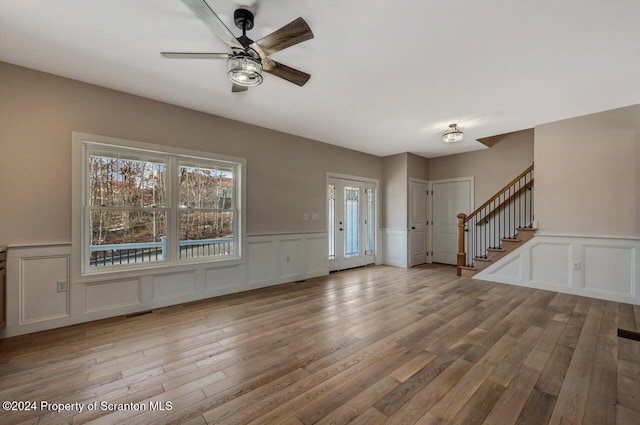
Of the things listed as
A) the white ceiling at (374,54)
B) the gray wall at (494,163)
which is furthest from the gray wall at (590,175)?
the gray wall at (494,163)

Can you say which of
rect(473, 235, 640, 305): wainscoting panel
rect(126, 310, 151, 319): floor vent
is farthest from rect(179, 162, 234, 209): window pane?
rect(473, 235, 640, 305): wainscoting panel

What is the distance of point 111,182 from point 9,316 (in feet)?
5.44

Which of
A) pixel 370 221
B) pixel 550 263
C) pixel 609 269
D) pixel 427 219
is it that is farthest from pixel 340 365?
pixel 427 219

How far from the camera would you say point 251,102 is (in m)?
3.56

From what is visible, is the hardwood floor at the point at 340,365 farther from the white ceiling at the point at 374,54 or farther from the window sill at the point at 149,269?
the white ceiling at the point at 374,54

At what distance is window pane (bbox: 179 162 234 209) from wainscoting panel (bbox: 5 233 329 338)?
2.52 ft

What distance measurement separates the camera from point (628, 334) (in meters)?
2.73

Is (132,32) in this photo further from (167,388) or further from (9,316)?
(9,316)

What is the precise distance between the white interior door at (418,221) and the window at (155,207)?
4141 mm

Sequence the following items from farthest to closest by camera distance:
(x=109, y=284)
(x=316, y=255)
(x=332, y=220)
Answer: (x=332, y=220) < (x=316, y=255) < (x=109, y=284)

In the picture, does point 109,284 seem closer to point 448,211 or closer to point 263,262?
point 263,262

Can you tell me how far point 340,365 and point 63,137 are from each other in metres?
3.77

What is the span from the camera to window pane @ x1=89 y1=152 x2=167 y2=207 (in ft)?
10.6

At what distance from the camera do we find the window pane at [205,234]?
387 centimetres
